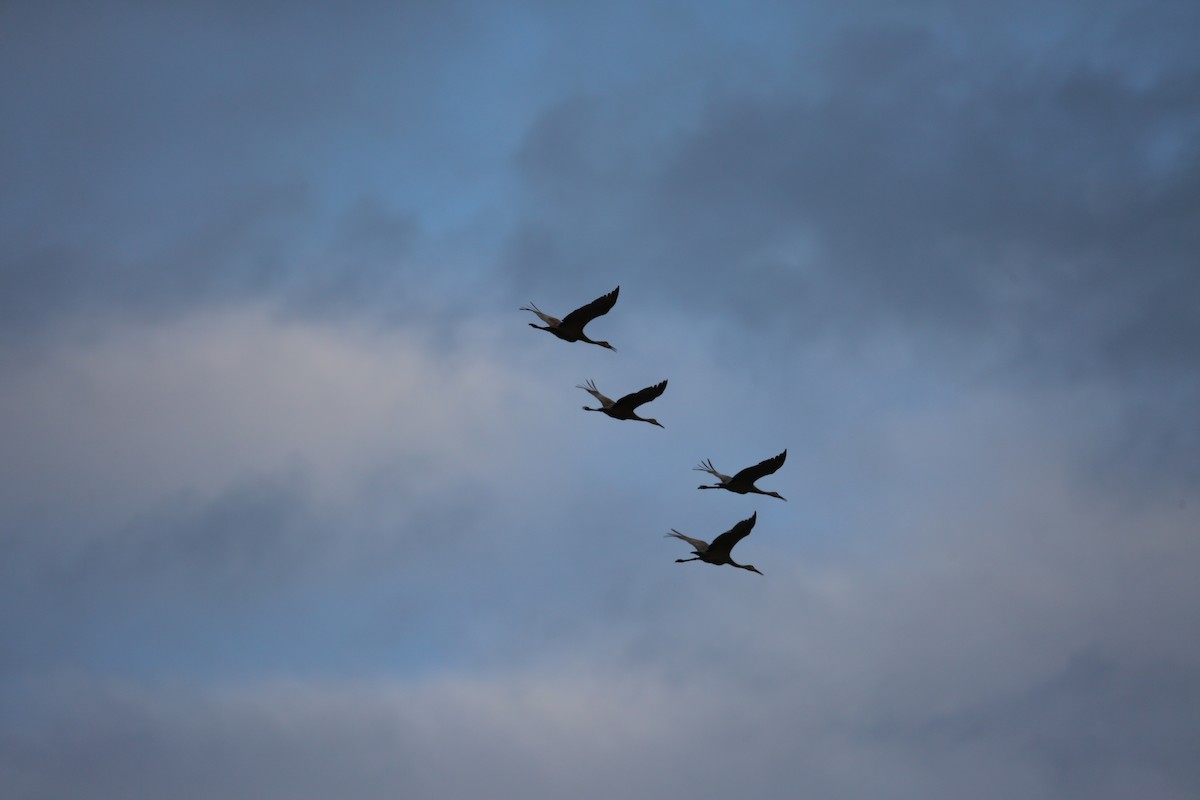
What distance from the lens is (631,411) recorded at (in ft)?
268

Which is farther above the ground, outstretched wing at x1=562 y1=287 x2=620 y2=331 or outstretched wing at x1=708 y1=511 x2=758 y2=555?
outstretched wing at x1=562 y1=287 x2=620 y2=331

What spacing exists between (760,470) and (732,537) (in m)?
3.35

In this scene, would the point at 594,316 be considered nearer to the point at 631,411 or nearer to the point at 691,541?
the point at 631,411

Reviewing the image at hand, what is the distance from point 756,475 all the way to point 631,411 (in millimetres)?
6611

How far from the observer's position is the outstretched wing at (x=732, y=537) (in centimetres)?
7794

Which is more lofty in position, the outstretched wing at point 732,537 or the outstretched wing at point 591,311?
the outstretched wing at point 591,311

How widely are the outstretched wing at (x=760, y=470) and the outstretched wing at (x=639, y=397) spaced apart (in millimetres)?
5503

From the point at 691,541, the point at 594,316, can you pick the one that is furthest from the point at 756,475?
the point at 594,316

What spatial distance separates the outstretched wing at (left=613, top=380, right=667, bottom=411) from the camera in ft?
253

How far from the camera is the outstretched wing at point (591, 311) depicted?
75.0 metres

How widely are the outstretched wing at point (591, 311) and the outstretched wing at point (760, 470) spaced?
33.0 feet

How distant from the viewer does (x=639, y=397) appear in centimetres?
7881

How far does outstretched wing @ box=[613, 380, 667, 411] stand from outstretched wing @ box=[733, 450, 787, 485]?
Result: 5.50 meters

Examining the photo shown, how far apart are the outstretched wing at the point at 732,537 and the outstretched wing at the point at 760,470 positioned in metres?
2.57
